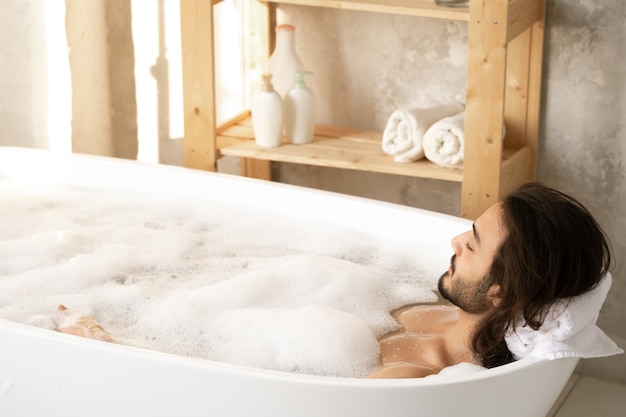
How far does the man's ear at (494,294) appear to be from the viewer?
176 centimetres

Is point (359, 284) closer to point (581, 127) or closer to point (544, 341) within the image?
point (544, 341)

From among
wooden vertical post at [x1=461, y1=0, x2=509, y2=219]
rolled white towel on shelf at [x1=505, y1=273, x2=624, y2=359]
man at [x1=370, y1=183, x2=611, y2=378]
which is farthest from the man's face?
wooden vertical post at [x1=461, y1=0, x2=509, y2=219]

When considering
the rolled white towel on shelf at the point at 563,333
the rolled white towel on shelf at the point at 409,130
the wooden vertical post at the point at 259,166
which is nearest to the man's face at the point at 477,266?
the rolled white towel on shelf at the point at 563,333

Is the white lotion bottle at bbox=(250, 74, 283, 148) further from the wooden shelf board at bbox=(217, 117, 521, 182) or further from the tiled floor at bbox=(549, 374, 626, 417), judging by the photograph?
the tiled floor at bbox=(549, 374, 626, 417)

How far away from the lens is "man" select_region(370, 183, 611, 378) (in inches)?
65.8

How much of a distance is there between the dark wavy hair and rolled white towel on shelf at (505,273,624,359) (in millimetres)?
15

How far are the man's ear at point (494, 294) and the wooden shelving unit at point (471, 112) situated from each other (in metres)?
0.65

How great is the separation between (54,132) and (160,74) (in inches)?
14.9

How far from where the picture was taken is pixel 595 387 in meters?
2.72

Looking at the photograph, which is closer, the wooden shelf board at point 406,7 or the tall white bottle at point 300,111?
the wooden shelf board at point 406,7

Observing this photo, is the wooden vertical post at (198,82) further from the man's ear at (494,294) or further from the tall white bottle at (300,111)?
the man's ear at (494,294)

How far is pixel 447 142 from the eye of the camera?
8.11ft

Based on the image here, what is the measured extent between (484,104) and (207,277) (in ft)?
2.49

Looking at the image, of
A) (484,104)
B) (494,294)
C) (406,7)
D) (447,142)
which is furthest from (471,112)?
(494,294)
